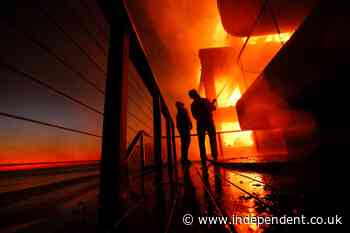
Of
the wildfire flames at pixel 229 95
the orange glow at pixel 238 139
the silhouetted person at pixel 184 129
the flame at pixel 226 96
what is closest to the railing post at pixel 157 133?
the silhouetted person at pixel 184 129

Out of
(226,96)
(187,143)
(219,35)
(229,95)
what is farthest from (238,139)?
(219,35)

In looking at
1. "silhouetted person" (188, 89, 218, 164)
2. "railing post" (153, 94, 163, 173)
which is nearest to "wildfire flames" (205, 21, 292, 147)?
"silhouetted person" (188, 89, 218, 164)

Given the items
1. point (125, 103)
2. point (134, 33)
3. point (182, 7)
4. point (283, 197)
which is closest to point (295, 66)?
point (283, 197)

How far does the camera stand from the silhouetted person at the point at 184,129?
2.89 metres

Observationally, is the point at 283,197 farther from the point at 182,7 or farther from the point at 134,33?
the point at 182,7

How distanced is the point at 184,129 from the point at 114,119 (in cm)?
254

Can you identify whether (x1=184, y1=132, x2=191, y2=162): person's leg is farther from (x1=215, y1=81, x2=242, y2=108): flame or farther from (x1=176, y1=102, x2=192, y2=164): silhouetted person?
(x1=215, y1=81, x2=242, y2=108): flame

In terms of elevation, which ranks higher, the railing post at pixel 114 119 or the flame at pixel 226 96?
the flame at pixel 226 96

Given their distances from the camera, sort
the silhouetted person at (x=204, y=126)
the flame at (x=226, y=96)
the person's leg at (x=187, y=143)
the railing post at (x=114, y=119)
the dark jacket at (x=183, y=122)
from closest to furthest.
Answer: the railing post at (x=114, y=119)
the silhouetted person at (x=204, y=126)
the person's leg at (x=187, y=143)
the dark jacket at (x=183, y=122)
the flame at (x=226, y=96)

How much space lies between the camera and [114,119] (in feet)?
1.78

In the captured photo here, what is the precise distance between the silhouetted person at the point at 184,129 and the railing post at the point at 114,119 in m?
2.43

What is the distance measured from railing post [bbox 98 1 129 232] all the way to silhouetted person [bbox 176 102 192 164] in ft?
7.98

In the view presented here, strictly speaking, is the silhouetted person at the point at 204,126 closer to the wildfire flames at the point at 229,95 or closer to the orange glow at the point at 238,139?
the wildfire flames at the point at 229,95

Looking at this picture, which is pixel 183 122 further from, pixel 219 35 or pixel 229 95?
pixel 219 35
